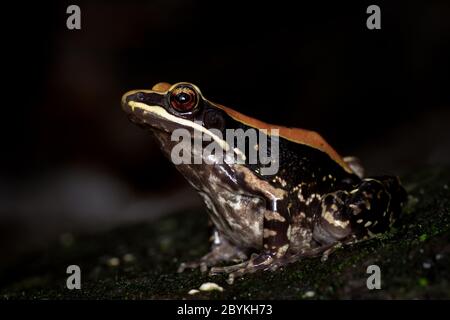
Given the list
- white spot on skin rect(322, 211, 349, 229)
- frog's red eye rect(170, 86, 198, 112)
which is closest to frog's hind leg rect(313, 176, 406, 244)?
Answer: white spot on skin rect(322, 211, 349, 229)

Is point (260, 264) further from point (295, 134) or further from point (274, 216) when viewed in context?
point (295, 134)

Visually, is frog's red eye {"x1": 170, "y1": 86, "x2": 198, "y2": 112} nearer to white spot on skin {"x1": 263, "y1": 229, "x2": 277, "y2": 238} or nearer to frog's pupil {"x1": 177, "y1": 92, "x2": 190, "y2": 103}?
frog's pupil {"x1": 177, "y1": 92, "x2": 190, "y2": 103}

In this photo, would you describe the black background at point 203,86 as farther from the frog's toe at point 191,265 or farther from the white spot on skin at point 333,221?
the white spot on skin at point 333,221

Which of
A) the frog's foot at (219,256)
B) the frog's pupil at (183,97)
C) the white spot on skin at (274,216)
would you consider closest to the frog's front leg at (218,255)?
the frog's foot at (219,256)

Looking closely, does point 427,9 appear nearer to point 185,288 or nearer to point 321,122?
point 321,122

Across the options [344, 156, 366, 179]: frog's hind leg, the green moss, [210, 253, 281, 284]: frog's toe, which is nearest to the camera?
the green moss

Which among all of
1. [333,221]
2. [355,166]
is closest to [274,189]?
[333,221]

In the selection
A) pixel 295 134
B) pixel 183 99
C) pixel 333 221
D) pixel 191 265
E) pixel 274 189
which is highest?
pixel 183 99

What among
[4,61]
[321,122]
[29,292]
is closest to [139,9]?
[4,61]
